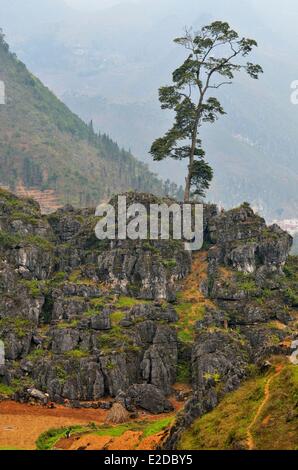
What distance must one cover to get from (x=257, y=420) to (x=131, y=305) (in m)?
23.7

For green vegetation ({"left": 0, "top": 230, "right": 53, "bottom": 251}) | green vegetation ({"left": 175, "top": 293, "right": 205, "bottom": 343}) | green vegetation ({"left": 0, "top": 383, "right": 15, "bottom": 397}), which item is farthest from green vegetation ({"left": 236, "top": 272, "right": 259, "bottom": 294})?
green vegetation ({"left": 0, "top": 383, "right": 15, "bottom": 397})

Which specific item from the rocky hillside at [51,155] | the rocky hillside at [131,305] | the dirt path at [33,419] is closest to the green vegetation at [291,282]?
the rocky hillside at [131,305]

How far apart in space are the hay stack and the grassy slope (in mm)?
11201

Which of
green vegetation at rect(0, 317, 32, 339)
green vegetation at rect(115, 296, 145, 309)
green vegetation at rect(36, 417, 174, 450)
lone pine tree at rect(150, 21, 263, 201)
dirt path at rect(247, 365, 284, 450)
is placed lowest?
green vegetation at rect(36, 417, 174, 450)

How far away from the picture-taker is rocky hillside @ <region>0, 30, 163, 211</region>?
5615 inches

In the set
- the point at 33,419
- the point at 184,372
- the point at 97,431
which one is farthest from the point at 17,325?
the point at 97,431

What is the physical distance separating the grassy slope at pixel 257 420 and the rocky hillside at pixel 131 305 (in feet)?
34.9

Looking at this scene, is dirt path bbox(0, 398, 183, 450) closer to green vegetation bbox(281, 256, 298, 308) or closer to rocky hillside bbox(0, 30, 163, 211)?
green vegetation bbox(281, 256, 298, 308)

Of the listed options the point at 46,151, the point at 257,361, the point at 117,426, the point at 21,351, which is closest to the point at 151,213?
the point at 21,351

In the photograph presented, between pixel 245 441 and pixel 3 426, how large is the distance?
52.9ft

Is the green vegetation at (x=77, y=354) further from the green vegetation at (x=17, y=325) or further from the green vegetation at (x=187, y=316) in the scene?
the green vegetation at (x=187, y=316)

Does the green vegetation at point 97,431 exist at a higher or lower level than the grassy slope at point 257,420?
lower

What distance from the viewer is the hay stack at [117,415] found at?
31.4m
